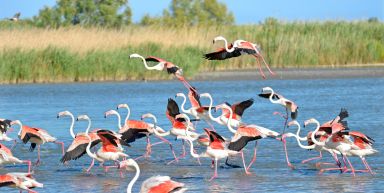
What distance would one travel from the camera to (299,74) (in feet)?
92.8

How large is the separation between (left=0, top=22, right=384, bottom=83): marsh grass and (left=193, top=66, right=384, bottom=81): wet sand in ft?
1.83

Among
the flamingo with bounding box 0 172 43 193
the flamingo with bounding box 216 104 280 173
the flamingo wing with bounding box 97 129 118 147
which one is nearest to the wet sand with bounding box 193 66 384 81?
the flamingo with bounding box 216 104 280 173

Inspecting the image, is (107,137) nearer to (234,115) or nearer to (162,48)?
(234,115)

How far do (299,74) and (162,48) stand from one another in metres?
3.83

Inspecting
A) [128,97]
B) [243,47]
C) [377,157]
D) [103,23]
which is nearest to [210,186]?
[377,157]

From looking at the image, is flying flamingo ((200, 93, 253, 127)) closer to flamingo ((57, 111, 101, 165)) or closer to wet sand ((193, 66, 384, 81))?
flamingo ((57, 111, 101, 165))

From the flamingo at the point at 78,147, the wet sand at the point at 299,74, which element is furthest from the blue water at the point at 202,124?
the wet sand at the point at 299,74

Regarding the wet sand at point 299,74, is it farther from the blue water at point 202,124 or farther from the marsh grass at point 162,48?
the blue water at point 202,124

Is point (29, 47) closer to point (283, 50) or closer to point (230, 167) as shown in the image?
point (283, 50)

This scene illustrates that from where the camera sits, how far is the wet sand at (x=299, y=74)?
27844mm

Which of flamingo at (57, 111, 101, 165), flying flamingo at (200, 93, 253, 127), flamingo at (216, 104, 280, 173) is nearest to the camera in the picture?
flamingo at (216, 104, 280, 173)

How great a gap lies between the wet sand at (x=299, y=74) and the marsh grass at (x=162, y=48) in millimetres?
559

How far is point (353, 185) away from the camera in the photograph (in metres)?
10.8

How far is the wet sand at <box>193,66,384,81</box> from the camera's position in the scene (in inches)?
1096
